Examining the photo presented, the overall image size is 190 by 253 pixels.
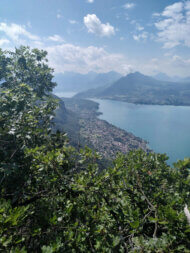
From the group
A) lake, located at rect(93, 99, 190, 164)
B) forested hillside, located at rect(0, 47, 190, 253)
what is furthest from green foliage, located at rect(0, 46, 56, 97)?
lake, located at rect(93, 99, 190, 164)

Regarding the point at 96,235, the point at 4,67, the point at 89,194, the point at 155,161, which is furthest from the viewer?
the point at 4,67

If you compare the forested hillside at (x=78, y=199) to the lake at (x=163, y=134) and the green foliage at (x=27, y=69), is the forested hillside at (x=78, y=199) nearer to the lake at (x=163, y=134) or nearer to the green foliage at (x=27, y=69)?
the green foliage at (x=27, y=69)

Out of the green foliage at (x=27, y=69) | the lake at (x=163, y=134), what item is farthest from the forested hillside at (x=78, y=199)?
the lake at (x=163, y=134)

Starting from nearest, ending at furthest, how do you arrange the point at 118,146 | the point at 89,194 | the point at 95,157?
1. the point at 89,194
2. the point at 95,157
3. the point at 118,146

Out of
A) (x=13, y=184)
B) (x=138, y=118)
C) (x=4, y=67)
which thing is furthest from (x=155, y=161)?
(x=138, y=118)

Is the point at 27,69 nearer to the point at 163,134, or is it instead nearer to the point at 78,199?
the point at 78,199

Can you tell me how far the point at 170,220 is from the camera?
Answer: 184cm

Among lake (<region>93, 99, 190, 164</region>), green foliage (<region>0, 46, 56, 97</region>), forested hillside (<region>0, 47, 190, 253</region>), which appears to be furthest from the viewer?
lake (<region>93, 99, 190, 164</region>)

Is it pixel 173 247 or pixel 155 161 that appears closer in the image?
pixel 173 247

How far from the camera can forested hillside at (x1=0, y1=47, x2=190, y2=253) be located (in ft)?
5.76

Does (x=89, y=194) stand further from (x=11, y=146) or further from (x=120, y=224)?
(x=11, y=146)

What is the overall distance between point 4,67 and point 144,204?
368 inches

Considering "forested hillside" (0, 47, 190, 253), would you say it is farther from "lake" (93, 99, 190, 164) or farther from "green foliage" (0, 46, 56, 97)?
"lake" (93, 99, 190, 164)

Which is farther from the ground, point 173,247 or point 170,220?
point 170,220
